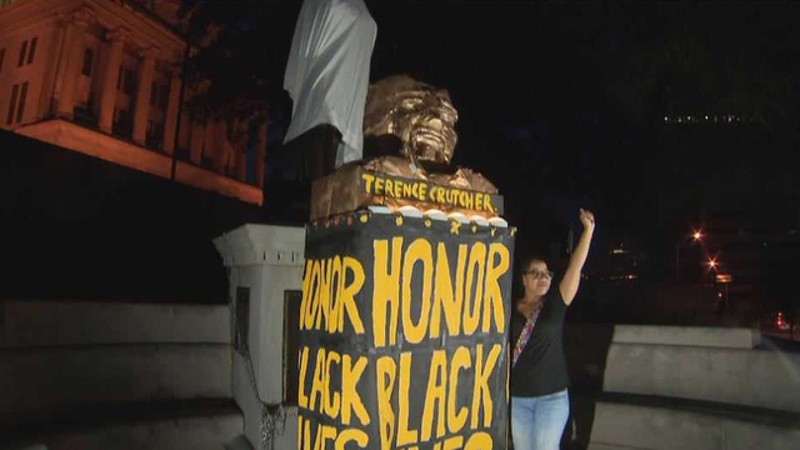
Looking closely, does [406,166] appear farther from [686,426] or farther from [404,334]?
[686,426]

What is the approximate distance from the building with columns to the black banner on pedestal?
71.8 feet

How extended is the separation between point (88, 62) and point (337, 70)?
34.7 meters

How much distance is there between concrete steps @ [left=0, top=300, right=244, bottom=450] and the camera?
13.3 ft

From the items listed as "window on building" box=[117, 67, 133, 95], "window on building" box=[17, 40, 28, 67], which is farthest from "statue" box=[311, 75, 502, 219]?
"window on building" box=[117, 67, 133, 95]

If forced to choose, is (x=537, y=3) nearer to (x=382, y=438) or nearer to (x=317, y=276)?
(x=317, y=276)

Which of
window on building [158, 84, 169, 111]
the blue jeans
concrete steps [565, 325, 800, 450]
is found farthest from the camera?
window on building [158, 84, 169, 111]

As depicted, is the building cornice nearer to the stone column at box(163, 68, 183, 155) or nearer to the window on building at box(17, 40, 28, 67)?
the window on building at box(17, 40, 28, 67)

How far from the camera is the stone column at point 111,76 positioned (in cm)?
3312

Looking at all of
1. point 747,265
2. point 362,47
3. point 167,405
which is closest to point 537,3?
point 362,47

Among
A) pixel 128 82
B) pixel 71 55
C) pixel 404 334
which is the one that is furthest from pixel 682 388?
pixel 128 82

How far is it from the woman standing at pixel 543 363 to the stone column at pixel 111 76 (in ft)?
116

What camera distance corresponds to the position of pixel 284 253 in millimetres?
4391

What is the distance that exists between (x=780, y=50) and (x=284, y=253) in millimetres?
6628

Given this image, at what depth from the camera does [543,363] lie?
12.0 feet
